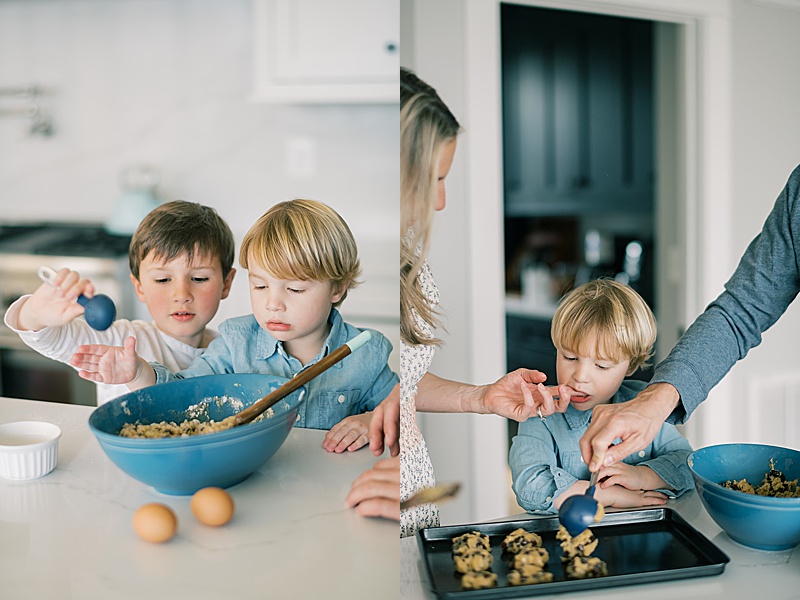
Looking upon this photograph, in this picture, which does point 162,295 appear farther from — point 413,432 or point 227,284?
point 413,432

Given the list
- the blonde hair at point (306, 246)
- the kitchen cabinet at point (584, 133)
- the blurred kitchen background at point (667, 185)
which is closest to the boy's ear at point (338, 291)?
the blonde hair at point (306, 246)

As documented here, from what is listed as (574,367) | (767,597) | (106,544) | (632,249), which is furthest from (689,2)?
(632,249)

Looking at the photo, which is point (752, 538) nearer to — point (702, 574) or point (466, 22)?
point (702, 574)

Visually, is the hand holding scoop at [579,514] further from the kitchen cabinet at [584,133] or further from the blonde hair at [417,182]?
the kitchen cabinet at [584,133]

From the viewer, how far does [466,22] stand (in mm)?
853

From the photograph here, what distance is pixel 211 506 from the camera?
29.8 inches

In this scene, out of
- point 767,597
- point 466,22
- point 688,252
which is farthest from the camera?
point 688,252

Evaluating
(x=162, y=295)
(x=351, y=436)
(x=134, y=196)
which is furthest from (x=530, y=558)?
(x=134, y=196)

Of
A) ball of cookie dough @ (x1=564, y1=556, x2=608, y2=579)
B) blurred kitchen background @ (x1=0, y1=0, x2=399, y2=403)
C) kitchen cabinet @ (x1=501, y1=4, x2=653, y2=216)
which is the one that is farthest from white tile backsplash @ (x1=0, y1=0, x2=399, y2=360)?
kitchen cabinet @ (x1=501, y1=4, x2=653, y2=216)

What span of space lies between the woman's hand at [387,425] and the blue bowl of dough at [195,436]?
0.10 meters

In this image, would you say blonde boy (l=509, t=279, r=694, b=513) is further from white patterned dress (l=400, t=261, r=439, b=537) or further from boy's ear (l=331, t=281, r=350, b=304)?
boy's ear (l=331, t=281, r=350, b=304)

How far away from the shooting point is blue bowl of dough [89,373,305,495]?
74 centimetres

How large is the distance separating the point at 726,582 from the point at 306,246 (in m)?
0.56

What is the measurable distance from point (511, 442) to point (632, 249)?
5.01ft
